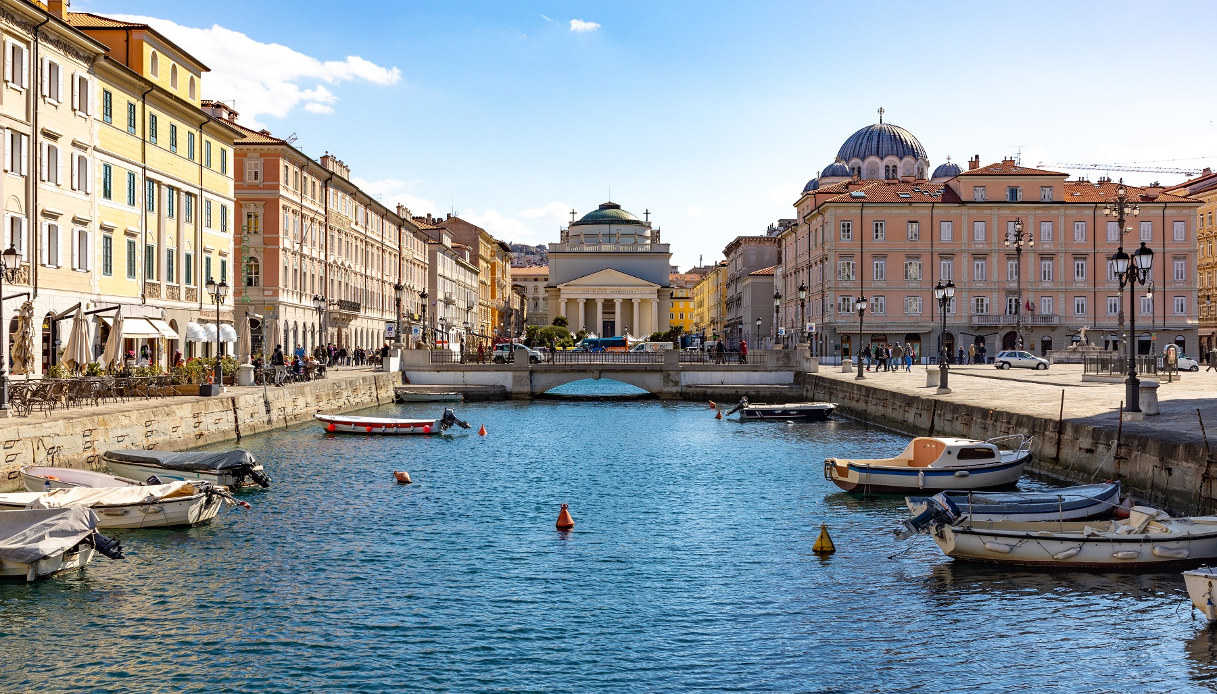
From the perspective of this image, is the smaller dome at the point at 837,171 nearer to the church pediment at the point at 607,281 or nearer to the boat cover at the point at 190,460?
the church pediment at the point at 607,281

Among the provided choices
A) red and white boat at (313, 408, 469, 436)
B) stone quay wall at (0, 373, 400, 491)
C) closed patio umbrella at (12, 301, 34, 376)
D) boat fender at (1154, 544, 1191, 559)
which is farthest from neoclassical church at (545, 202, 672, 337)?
boat fender at (1154, 544, 1191, 559)

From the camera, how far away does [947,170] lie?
124m

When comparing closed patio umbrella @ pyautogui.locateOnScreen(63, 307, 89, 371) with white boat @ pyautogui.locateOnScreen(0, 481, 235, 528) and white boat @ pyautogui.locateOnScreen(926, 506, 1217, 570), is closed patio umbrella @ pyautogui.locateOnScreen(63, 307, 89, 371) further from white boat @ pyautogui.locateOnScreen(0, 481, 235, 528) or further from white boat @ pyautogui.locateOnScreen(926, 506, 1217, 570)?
white boat @ pyautogui.locateOnScreen(926, 506, 1217, 570)

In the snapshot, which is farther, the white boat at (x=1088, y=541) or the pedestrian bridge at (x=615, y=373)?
the pedestrian bridge at (x=615, y=373)

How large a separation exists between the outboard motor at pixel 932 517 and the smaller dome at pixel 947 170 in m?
111

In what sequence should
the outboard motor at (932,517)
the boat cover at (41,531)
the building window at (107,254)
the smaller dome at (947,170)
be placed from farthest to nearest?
the smaller dome at (947,170) < the building window at (107,254) < the outboard motor at (932,517) < the boat cover at (41,531)

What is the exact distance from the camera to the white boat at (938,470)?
27422 millimetres

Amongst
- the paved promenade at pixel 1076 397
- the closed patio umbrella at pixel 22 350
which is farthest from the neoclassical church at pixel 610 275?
the closed patio umbrella at pixel 22 350

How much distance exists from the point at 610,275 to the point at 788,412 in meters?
108

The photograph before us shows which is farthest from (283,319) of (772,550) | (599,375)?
(772,550)

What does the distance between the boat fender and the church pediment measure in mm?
141313

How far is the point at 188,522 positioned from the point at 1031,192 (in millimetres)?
82579

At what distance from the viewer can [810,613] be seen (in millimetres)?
16938

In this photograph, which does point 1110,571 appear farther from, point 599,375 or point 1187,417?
point 599,375
